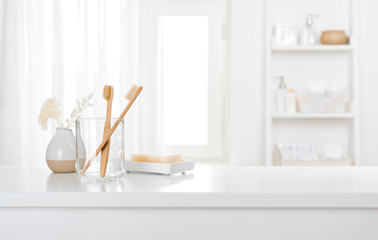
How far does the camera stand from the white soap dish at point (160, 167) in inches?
51.0

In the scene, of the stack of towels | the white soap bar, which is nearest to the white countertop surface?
the white soap bar

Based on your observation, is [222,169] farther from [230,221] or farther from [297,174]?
[230,221]

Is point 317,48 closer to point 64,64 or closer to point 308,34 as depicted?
point 308,34

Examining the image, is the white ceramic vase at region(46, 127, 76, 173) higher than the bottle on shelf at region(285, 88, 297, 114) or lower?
lower

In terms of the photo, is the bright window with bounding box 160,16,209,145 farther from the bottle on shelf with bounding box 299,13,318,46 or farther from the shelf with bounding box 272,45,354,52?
the bottle on shelf with bounding box 299,13,318,46

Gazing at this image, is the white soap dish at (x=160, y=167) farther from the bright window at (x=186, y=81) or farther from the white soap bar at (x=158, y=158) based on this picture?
the bright window at (x=186, y=81)

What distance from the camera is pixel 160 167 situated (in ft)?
4.28

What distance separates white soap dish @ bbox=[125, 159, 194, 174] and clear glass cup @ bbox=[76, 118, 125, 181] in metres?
0.15

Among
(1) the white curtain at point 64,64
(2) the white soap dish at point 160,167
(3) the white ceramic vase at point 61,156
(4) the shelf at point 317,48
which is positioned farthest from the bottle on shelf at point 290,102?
(3) the white ceramic vase at point 61,156

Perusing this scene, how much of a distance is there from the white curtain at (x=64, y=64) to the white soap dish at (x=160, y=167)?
179 centimetres

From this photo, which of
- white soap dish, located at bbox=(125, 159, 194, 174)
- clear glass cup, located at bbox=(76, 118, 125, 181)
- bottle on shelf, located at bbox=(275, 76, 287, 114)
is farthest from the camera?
bottle on shelf, located at bbox=(275, 76, 287, 114)

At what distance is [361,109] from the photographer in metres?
3.29

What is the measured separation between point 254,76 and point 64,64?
138 cm

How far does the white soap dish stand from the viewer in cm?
130
